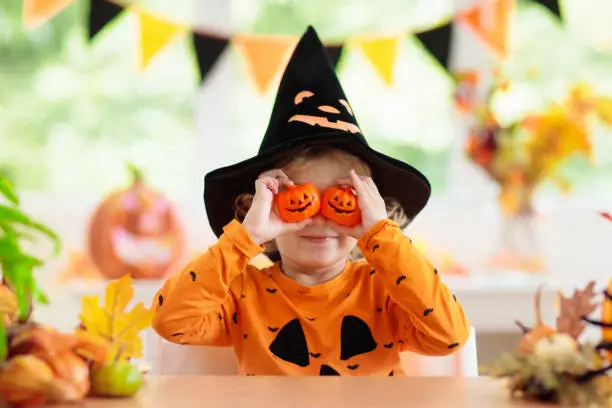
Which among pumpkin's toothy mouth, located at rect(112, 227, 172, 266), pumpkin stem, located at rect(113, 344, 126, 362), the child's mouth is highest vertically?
pumpkin's toothy mouth, located at rect(112, 227, 172, 266)

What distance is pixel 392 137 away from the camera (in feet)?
9.93

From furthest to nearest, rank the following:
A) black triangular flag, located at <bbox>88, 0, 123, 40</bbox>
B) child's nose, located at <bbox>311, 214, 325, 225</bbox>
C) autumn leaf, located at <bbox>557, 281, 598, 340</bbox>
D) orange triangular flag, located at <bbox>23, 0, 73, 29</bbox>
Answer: black triangular flag, located at <bbox>88, 0, 123, 40</bbox> → orange triangular flag, located at <bbox>23, 0, 73, 29</bbox> → child's nose, located at <bbox>311, 214, 325, 225</bbox> → autumn leaf, located at <bbox>557, 281, 598, 340</bbox>

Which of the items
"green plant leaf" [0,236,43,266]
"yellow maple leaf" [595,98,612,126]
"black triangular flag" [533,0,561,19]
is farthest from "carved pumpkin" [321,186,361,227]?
"yellow maple leaf" [595,98,612,126]

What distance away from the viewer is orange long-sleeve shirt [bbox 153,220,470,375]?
120 centimetres

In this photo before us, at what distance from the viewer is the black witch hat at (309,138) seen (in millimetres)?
1290

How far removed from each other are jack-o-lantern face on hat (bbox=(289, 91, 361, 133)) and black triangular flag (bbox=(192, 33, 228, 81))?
1485 mm

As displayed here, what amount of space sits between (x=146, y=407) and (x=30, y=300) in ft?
0.48

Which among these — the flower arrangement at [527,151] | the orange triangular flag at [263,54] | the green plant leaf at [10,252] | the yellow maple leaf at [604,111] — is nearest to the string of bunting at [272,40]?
the orange triangular flag at [263,54]

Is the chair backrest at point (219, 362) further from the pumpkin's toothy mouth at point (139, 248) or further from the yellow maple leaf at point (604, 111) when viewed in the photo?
the yellow maple leaf at point (604, 111)

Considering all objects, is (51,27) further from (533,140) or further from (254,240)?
(254,240)

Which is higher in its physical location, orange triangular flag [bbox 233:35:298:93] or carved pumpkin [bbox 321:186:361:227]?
orange triangular flag [bbox 233:35:298:93]

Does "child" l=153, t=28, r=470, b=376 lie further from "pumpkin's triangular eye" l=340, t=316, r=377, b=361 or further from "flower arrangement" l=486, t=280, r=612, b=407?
"flower arrangement" l=486, t=280, r=612, b=407

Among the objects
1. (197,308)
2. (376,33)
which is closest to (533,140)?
(376,33)

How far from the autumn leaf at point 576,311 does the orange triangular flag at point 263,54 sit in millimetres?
2026
